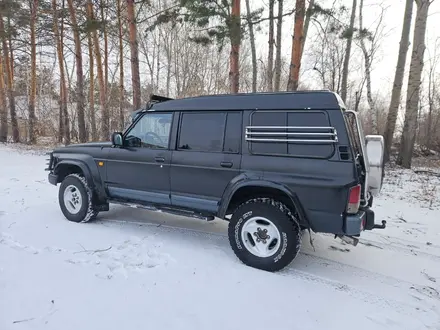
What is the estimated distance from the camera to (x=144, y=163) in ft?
13.6

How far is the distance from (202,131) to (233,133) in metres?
0.47

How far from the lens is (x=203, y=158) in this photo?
3.69m

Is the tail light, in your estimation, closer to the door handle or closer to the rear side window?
the rear side window

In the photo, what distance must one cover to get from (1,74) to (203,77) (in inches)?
537

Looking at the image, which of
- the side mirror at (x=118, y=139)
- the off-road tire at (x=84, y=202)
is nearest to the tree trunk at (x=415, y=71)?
the side mirror at (x=118, y=139)

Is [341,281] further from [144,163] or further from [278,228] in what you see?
[144,163]

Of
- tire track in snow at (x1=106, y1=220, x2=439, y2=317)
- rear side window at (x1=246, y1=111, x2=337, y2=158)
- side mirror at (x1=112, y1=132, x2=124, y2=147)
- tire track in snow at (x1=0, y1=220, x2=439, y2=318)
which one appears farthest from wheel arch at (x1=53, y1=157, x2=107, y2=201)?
rear side window at (x1=246, y1=111, x2=337, y2=158)

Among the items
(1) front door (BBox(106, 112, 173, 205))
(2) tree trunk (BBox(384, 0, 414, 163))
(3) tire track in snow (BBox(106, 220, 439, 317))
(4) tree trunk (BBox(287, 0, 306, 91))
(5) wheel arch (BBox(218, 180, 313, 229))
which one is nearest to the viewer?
(3) tire track in snow (BBox(106, 220, 439, 317))

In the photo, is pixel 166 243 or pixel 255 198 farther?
pixel 166 243

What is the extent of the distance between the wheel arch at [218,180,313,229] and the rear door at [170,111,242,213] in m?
0.14

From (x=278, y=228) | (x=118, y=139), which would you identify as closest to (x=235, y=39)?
(x=118, y=139)

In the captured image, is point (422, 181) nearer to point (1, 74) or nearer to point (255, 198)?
point (255, 198)

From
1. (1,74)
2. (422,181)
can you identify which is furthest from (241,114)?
(1,74)

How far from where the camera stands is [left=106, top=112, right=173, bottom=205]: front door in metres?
4.04
